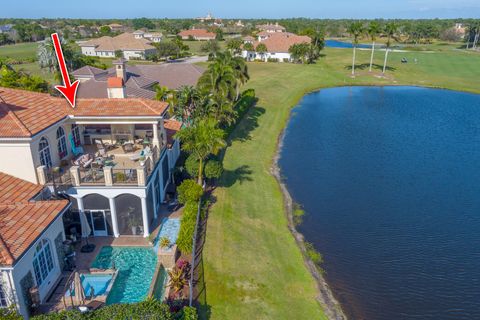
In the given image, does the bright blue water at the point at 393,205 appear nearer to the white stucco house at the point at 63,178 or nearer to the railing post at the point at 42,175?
the white stucco house at the point at 63,178

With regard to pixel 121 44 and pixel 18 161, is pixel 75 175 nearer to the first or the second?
pixel 18 161

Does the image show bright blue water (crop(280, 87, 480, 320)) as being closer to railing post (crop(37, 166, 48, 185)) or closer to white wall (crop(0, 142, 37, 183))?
railing post (crop(37, 166, 48, 185))

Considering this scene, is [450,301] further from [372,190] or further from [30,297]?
[30,297]

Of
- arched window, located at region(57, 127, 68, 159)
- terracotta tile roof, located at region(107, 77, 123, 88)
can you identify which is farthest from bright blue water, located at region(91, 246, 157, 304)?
terracotta tile roof, located at region(107, 77, 123, 88)

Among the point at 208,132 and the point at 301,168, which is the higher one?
the point at 208,132

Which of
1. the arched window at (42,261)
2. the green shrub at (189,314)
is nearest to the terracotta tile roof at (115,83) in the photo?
the arched window at (42,261)

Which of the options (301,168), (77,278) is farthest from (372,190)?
(77,278)
